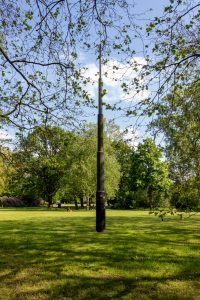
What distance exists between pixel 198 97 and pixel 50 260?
613 centimetres

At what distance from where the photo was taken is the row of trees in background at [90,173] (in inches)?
395

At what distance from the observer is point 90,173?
57562 millimetres

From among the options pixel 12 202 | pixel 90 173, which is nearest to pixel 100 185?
pixel 90 173

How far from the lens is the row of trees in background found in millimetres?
10025

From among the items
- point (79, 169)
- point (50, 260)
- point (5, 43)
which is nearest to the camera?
point (50, 260)

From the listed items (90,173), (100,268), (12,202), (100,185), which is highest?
(90,173)

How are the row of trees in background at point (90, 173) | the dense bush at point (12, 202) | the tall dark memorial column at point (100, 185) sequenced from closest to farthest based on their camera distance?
1. the row of trees in background at point (90, 173)
2. the tall dark memorial column at point (100, 185)
3. the dense bush at point (12, 202)

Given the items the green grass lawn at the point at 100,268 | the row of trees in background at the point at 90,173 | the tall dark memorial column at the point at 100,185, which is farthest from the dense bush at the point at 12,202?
the green grass lawn at the point at 100,268

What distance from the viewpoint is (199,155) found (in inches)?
380

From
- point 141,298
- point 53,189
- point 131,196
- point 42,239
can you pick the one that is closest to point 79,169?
point 53,189

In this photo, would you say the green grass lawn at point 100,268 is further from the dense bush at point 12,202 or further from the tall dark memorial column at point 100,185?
the dense bush at point 12,202

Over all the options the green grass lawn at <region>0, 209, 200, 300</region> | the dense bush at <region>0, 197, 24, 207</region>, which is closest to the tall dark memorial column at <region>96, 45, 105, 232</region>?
the green grass lawn at <region>0, 209, 200, 300</region>

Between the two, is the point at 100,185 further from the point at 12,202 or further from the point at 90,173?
the point at 12,202

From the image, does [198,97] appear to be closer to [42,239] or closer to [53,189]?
[42,239]
